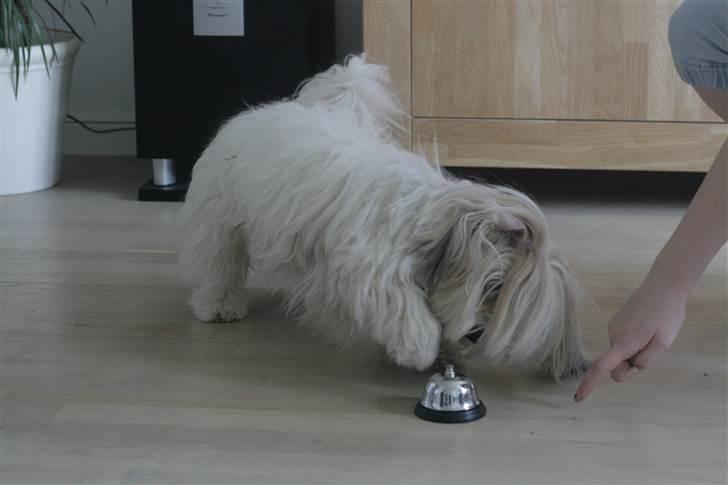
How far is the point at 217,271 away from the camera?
5.09 feet

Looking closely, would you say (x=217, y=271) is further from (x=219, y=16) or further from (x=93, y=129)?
(x=93, y=129)

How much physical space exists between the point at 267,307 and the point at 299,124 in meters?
0.34

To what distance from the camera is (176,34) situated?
2209 mm

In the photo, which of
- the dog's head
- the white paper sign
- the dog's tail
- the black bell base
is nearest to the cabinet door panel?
the white paper sign

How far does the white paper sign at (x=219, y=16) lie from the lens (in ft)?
7.18

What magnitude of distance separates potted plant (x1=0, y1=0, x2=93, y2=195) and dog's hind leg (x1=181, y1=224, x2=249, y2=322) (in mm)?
819

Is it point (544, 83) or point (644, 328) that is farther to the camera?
point (544, 83)

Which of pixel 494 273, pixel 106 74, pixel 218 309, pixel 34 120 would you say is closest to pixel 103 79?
pixel 106 74

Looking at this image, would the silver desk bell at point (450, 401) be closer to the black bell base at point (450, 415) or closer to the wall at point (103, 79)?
the black bell base at point (450, 415)

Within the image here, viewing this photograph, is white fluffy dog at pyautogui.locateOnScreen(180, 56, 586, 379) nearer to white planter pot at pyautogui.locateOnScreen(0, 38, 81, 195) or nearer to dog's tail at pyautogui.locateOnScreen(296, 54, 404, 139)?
dog's tail at pyautogui.locateOnScreen(296, 54, 404, 139)

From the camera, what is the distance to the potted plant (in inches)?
86.8

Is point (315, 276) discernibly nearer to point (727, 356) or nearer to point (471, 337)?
point (471, 337)

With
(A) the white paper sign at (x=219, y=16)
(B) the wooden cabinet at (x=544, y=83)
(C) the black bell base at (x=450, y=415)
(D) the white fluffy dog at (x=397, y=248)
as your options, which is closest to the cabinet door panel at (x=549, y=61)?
(B) the wooden cabinet at (x=544, y=83)

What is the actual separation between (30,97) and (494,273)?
137 cm
